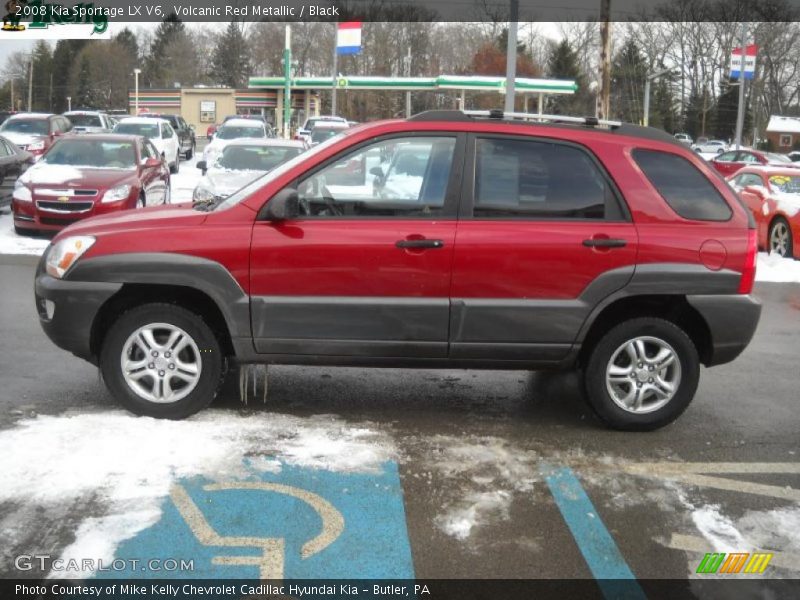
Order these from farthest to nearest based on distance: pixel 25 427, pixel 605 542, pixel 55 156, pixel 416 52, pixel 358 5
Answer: pixel 416 52
pixel 358 5
pixel 55 156
pixel 25 427
pixel 605 542

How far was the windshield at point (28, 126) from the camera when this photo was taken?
24891 millimetres

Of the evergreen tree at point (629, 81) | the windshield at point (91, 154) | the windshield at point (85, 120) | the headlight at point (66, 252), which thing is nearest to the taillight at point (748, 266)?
the headlight at point (66, 252)

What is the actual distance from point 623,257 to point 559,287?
16.6 inches

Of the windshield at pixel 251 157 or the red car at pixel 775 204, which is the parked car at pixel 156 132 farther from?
the red car at pixel 775 204

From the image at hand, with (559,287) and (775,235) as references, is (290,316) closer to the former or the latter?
(559,287)

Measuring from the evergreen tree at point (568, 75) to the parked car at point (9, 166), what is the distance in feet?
202

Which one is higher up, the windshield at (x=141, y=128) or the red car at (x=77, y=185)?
the windshield at (x=141, y=128)

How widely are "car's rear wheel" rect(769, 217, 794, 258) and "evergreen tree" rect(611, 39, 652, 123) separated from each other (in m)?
66.4

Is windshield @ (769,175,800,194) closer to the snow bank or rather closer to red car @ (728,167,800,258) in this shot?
red car @ (728,167,800,258)

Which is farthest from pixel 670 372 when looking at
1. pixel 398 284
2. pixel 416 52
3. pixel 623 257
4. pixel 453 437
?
pixel 416 52

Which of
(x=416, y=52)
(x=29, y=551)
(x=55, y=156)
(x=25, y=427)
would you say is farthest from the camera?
(x=416, y=52)

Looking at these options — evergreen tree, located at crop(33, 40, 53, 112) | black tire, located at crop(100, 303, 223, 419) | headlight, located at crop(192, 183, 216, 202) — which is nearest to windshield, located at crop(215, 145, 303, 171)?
headlight, located at crop(192, 183, 216, 202)

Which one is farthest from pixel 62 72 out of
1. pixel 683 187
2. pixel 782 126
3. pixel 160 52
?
pixel 683 187

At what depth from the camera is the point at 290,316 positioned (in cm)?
536
